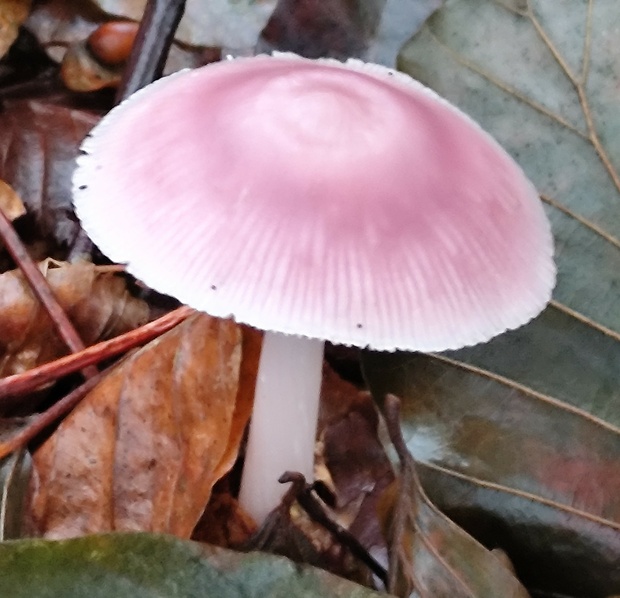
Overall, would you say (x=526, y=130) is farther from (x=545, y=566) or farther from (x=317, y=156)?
(x=545, y=566)

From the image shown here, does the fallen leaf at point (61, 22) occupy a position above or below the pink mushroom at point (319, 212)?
below

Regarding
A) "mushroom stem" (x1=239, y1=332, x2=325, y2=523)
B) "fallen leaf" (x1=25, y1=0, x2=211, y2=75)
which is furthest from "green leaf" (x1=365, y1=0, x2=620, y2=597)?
"fallen leaf" (x1=25, y1=0, x2=211, y2=75)

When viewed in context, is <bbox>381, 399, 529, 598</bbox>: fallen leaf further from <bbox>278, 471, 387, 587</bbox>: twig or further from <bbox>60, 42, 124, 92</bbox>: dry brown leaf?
<bbox>60, 42, 124, 92</bbox>: dry brown leaf

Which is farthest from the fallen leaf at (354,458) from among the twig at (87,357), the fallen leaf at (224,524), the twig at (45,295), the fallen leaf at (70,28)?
the fallen leaf at (70,28)

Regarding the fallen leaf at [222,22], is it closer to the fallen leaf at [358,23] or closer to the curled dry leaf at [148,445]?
the fallen leaf at [358,23]

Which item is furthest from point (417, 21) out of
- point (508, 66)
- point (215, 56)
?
point (215, 56)

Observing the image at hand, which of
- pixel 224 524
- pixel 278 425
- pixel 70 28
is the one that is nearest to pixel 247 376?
pixel 278 425
